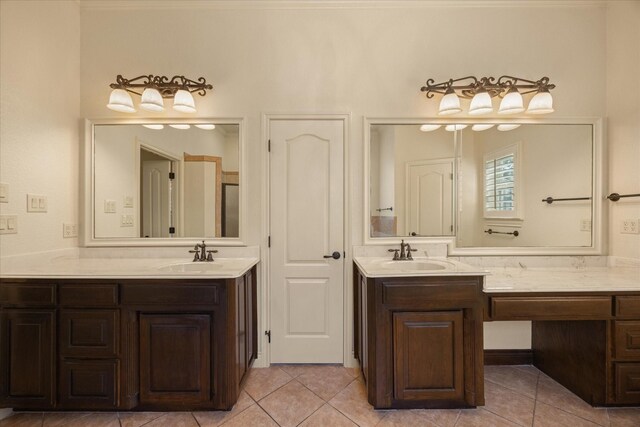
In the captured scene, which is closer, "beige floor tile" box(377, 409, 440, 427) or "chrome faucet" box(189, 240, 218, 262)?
"beige floor tile" box(377, 409, 440, 427)

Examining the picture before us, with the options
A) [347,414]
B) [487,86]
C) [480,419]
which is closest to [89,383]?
[347,414]

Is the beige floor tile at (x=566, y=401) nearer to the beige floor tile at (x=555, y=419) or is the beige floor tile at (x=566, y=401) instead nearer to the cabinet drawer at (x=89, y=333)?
the beige floor tile at (x=555, y=419)

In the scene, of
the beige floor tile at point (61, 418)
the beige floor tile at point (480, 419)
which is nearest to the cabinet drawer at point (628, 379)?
the beige floor tile at point (480, 419)

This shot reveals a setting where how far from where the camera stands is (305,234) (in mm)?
2404

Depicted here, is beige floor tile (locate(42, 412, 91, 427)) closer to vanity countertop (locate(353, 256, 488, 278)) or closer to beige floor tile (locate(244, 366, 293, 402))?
beige floor tile (locate(244, 366, 293, 402))

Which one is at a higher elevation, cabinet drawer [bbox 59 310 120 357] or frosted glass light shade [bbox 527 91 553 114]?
frosted glass light shade [bbox 527 91 553 114]

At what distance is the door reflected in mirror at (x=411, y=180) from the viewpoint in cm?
239

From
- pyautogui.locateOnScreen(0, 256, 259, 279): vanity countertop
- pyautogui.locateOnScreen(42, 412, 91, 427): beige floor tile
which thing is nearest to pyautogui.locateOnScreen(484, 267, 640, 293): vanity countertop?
pyautogui.locateOnScreen(0, 256, 259, 279): vanity countertop

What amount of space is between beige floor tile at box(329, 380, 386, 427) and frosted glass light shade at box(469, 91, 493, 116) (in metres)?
2.21

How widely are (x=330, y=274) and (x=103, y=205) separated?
6.37 ft

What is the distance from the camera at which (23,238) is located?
196 centimetres

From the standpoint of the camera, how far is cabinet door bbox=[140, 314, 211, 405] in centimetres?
175

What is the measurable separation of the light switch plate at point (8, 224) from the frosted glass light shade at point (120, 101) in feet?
3.23

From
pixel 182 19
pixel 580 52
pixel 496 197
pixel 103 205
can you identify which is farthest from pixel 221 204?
pixel 580 52
